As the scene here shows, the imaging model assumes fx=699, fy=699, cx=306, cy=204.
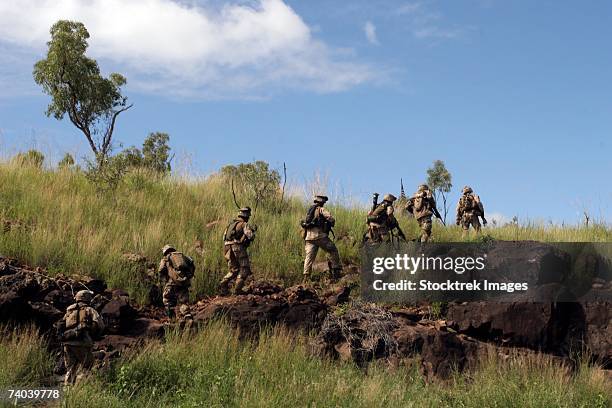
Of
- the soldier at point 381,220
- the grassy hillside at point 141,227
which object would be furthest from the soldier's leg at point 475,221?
the soldier at point 381,220

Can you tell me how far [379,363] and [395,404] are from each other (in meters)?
2.52

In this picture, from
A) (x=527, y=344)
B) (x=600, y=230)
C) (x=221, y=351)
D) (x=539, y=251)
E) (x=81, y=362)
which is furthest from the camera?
(x=600, y=230)

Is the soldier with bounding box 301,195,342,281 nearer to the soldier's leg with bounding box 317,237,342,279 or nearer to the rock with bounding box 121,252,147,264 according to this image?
the soldier's leg with bounding box 317,237,342,279

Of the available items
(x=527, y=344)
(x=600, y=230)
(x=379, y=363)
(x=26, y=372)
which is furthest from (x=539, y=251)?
(x=26, y=372)

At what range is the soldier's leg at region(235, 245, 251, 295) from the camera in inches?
531

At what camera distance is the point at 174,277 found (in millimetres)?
12477

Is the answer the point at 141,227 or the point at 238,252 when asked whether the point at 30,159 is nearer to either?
the point at 141,227

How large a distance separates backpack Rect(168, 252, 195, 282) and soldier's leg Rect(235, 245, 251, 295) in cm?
126

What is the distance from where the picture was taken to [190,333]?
11.6 m

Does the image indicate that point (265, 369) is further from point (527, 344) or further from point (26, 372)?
point (527, 344)

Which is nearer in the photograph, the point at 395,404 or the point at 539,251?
the point at 395,404

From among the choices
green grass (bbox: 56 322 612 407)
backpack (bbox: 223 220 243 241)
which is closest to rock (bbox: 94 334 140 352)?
green grass (bbox: 56 322 612 407)

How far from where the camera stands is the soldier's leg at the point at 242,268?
13484 mm

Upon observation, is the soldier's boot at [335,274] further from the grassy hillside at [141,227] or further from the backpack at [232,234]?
the backpack at [232,234]
